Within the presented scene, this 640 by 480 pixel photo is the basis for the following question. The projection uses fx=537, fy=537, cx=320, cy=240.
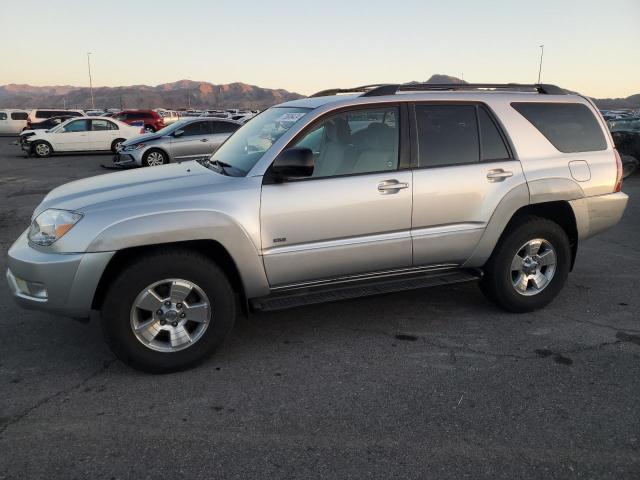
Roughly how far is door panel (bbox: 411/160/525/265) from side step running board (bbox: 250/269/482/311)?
128 millimetres

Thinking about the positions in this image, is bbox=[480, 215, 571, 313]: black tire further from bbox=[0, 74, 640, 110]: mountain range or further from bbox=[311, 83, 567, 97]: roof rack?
bbox=[0, 74, 640, 110]: mountain range

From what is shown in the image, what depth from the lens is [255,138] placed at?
429cm

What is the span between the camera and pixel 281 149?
380cm

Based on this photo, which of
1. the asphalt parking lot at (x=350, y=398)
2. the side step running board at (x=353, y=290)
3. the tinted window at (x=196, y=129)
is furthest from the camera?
the tinted window at (x=196, y=129)

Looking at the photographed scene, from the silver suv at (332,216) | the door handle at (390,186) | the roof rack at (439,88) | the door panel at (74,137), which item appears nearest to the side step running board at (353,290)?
the silver suv at (332,216)

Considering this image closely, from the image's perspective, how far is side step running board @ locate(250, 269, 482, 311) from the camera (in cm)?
379

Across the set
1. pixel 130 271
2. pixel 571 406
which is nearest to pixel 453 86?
pixel 571 406

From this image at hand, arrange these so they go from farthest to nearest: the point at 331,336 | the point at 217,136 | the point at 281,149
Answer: the point at 217,136, the point at 331,336, the point at 281,149

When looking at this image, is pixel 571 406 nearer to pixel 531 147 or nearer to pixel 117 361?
pixel 531 147

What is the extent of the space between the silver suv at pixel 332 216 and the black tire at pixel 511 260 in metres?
0.01

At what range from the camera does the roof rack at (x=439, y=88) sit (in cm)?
421

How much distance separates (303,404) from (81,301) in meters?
1.53

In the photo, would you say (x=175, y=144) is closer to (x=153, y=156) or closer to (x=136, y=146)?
(x=153, y=156)

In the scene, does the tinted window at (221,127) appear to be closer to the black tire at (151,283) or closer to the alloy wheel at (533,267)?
the alloy wheel at (533,267)
